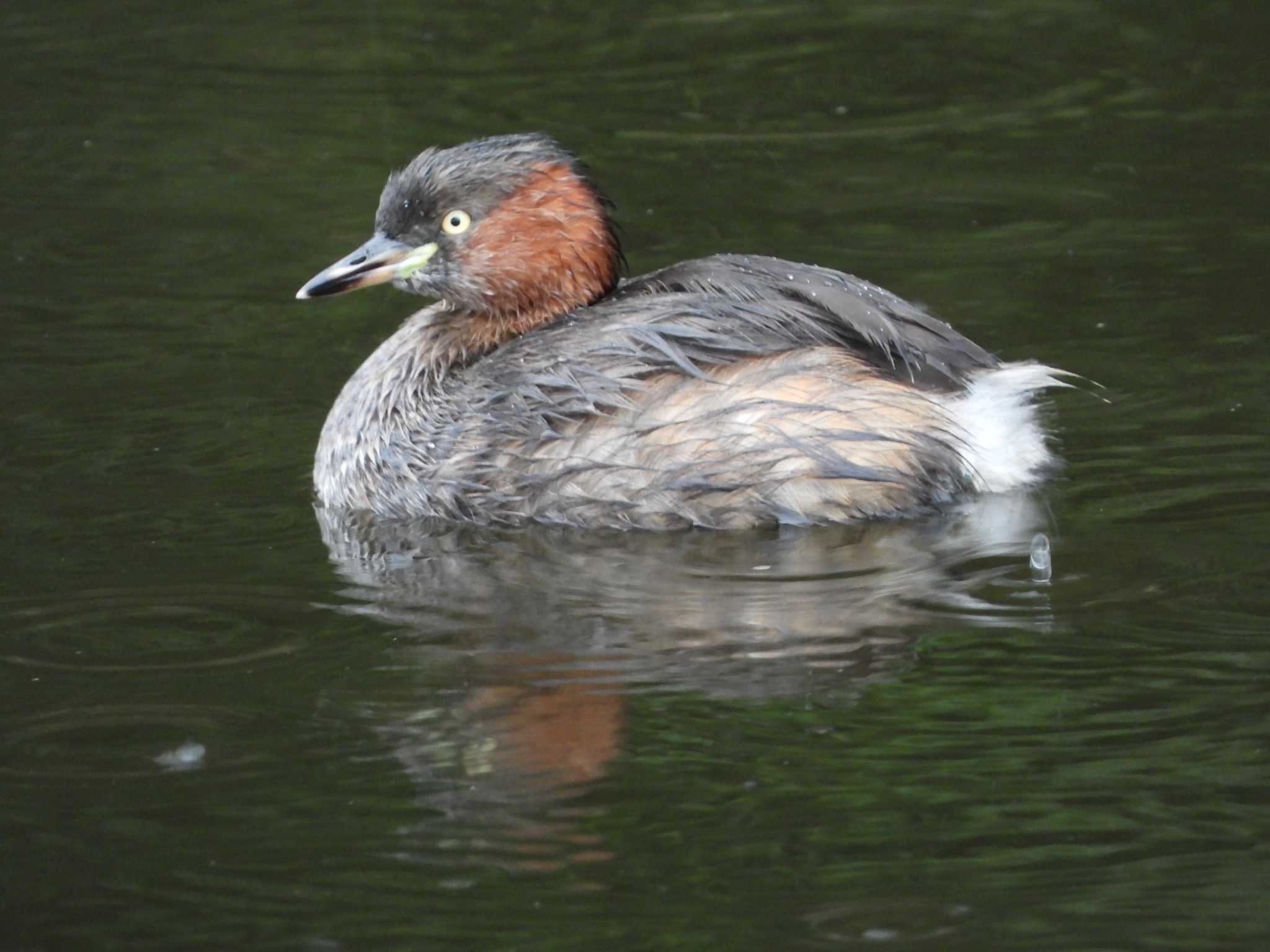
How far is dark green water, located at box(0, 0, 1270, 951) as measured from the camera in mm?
4066

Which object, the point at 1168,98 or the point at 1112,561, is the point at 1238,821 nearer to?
the point at 1112,561

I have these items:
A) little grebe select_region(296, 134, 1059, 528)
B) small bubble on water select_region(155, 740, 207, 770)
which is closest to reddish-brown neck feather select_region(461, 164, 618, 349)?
little grebe select_region(296, 134, 1059, 528)

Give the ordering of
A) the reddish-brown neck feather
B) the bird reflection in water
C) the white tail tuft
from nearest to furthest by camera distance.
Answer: the bird reflection in water, the white tail tuft, the reddish-brown neck feather

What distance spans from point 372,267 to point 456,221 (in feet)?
1.00

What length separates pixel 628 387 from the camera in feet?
20.0

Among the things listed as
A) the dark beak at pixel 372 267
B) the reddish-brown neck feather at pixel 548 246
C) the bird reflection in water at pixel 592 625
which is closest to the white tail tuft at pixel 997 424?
the bird reflection in water at pixel 592 625

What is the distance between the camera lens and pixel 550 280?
21.5 ft

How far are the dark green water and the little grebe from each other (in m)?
0.16

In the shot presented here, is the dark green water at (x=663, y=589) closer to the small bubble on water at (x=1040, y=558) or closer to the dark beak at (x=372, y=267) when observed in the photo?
the small bubble on water at (x=1040, y=558)

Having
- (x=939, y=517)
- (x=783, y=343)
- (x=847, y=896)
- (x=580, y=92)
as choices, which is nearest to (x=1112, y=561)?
(x=939, y=517)

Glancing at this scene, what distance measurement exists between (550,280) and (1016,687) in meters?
2.36

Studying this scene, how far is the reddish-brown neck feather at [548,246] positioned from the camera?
21.4 feet

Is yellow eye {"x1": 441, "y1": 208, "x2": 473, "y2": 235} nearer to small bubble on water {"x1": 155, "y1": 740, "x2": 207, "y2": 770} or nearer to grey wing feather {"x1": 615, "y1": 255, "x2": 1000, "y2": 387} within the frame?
grey wing feather {"x1": 615, "y1": 255, "x2": 1000, "y2": 387}

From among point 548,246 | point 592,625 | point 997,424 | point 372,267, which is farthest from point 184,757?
point 997,424
